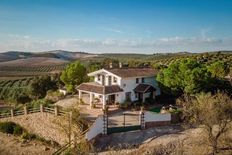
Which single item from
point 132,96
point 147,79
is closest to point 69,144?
point 132,96

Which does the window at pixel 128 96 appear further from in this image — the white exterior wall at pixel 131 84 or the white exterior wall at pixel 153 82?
the white exterior wall at pixel 153 82

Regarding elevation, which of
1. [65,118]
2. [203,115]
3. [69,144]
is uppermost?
[203,115]

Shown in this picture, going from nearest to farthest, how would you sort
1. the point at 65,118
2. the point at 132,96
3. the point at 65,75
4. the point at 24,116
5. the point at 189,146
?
1. the point at 189,146
2. the point at 65,118
3. the point at 24,116
4. the point at 132,96
5. the point at 65,75

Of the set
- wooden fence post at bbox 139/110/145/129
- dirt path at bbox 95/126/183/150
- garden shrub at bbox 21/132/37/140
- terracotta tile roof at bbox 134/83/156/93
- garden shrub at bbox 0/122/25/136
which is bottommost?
garden shrub at bbox 21/132/37/140

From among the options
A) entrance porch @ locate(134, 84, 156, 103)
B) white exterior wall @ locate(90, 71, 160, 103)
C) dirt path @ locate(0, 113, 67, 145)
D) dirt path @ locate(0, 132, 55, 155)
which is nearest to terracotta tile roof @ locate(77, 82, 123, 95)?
white exterior wall @ locate(90, 71, 160, 103)

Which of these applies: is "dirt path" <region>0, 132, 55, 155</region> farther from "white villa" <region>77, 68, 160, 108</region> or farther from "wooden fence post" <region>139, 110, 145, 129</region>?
"white villa" <region>77, 68, 160, 108</region>

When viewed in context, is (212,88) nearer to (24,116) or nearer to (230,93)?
(230,93)

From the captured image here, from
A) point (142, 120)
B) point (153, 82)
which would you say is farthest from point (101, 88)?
point (142, 120)
